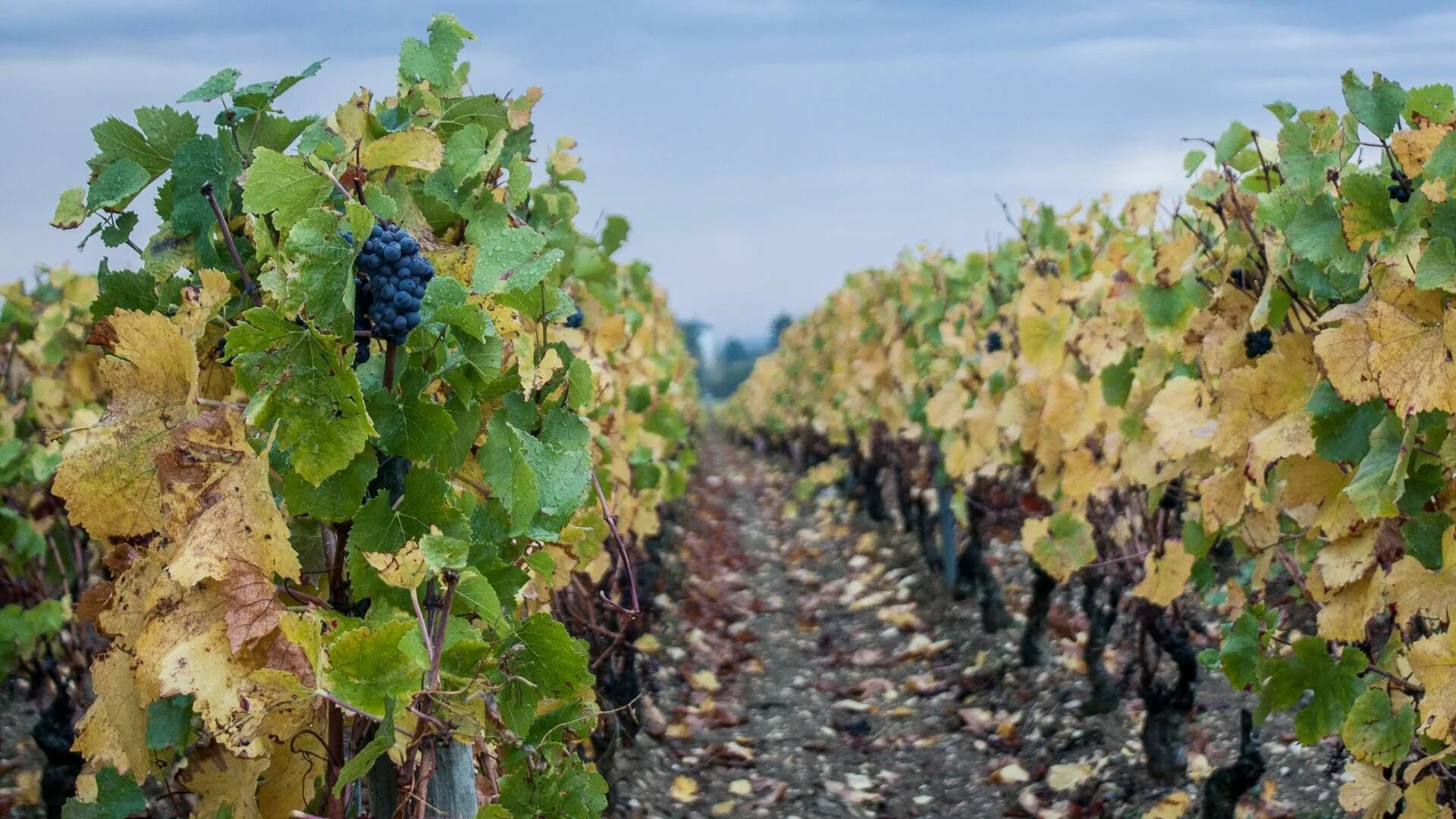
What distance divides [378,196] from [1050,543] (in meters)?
3.32

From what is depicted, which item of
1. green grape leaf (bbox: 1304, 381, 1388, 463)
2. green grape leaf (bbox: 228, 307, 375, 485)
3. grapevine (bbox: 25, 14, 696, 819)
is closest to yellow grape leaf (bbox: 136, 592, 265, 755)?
grapevine (bbox: 25, 14, 696, 819)

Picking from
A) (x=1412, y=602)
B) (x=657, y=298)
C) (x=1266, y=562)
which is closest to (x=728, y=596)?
(x=657, y=298)

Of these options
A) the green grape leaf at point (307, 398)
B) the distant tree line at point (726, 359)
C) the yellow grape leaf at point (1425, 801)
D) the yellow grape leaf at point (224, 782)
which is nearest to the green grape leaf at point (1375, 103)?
the yellow grape leaf at point (1425, 801)

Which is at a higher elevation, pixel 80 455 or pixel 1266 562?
pixel 80 455

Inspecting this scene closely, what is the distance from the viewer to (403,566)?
4.54 ft

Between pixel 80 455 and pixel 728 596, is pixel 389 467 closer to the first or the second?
pixel 80 455

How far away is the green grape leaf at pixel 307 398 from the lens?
1.36 meters

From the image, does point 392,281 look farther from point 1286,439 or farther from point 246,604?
point 1286,439

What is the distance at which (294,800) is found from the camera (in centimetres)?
166

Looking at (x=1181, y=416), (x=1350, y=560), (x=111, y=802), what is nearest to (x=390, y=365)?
(x=111, y=802)

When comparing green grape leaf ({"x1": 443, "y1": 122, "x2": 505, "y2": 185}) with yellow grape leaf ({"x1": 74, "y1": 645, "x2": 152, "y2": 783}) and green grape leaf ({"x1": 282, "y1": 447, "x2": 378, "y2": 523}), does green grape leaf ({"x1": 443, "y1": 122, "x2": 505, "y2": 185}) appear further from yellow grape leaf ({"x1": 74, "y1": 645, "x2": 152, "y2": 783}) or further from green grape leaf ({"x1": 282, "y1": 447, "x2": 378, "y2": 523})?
yellow grape leaf ({"x1": 74, "y1": 645, "x2": 152, "y2": 783})

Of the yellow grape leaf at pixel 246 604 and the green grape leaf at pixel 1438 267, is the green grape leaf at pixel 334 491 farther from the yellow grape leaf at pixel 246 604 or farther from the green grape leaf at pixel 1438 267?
the green grape leaf at pixel 1438 267

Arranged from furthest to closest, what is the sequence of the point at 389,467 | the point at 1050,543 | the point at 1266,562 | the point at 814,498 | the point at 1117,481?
the point at 814,498
the point at 1050,543
the point at 1117,481
the point at 1266,562
the point at 389,467

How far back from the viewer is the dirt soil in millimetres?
3984
